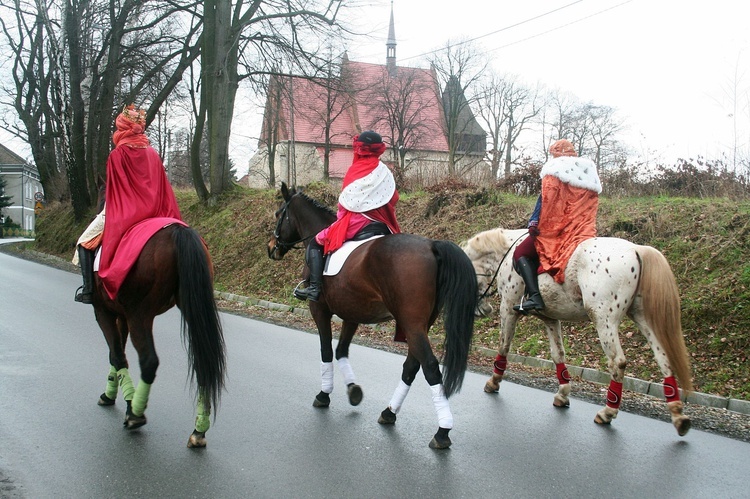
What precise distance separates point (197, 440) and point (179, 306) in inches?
42.4

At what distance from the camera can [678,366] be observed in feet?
19.7

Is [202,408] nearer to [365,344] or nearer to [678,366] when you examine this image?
[678,366]

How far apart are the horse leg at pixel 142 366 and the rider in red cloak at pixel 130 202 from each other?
0.37 m

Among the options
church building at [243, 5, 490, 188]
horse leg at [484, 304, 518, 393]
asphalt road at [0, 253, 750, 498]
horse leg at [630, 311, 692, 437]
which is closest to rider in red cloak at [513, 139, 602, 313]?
horse leg at [484, 304, 518, 393]

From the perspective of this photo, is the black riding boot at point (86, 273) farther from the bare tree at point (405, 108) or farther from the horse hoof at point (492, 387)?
the bare tree at point (405, 108)

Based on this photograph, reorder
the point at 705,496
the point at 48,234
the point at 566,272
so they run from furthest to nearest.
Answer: the point at 48,234
the point at 566,272
the point at 705,496

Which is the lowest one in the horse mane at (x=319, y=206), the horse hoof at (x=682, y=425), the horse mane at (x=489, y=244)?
the horse hoof at (x=682, y=425)

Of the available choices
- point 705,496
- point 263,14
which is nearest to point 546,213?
point 705,496

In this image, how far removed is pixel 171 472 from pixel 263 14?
1973 centimetres

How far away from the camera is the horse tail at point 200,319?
201 inches

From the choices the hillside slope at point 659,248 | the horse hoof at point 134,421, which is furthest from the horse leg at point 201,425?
the hillside slope at point 659,248

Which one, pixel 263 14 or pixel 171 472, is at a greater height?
pixel 263 14

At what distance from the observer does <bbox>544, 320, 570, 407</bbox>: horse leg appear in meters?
6.74

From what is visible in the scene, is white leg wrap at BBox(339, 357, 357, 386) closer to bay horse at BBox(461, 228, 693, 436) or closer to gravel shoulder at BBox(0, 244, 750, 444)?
bay horse at BBox(461, 228, 693, 436)
